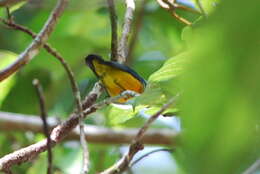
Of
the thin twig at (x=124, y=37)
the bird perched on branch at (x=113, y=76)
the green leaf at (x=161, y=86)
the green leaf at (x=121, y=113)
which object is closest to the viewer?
the green leaf at (x=161, y=86)

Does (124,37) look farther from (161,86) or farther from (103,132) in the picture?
(161,86)

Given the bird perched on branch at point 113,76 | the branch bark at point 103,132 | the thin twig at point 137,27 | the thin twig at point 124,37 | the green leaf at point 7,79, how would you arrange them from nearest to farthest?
1. the bird perched on branch at point 113,76
2. the thin twig at point 124,37
3. the branch bark at point 103,132
4. the green leaf at point 7,79
5. the thin twig at point 137,27

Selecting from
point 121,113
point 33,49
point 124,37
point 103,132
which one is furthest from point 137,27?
point 33,49

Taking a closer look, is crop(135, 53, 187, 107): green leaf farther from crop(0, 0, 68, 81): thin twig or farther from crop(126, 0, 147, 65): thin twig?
crop(126, 0, 147, 65): thin twig

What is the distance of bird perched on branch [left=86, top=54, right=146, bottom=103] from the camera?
1.40 metres

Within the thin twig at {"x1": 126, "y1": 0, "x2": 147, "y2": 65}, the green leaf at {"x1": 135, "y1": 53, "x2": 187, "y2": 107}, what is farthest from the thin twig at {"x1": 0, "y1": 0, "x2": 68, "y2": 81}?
the thin twig at {"x1": 126, "y1": 0, "x2": 147, "y2": 65}

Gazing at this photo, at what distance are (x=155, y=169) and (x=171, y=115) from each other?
0.63m

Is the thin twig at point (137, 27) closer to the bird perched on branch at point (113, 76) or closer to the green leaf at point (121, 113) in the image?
the bird perched on branch at point (113, 76)

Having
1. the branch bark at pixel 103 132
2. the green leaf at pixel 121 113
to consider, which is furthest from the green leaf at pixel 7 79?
the green leaf at pixel 121 113

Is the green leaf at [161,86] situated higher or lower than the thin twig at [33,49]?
lower

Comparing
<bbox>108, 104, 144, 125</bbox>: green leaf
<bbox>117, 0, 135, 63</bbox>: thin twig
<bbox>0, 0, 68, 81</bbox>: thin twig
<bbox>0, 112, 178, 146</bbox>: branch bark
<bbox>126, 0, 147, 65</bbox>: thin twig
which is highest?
<bbox>0, 0, 68, 81</bbox>: thin twig

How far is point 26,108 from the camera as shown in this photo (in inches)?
106

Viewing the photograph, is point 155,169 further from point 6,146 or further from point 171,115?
point 6,146

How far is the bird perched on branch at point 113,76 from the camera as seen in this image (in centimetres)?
140
